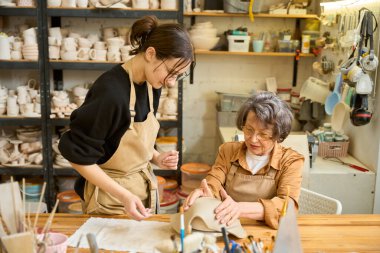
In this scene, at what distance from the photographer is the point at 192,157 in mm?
4445

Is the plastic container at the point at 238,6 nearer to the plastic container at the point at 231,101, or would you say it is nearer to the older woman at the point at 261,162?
the plastic container at the point at 231,101

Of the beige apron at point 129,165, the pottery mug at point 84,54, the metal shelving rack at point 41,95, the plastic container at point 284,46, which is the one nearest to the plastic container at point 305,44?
the plastic container at point 284,46

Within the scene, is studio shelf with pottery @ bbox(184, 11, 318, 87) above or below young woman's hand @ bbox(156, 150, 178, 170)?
above

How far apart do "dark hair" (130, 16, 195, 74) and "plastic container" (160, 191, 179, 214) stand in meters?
2.17

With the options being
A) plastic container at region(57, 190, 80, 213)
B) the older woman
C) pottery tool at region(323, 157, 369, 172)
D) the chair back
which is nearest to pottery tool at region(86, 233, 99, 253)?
the older woman

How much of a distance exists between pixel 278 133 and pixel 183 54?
1.89ft

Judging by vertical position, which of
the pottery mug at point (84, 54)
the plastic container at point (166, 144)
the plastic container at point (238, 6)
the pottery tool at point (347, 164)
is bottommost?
the plastic container at point (166, 144)

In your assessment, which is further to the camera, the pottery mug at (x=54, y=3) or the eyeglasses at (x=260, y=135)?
the pottery mug at (x=54, y=3)

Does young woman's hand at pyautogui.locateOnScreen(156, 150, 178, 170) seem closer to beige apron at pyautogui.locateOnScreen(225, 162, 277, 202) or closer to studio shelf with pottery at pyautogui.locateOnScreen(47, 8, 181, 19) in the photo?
beige apron at pyautogui.locateOnScreen(225, 162, 277, 202)

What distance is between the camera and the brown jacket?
5.68 feet

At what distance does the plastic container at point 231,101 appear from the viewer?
4035 mm

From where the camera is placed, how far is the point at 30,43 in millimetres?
3576

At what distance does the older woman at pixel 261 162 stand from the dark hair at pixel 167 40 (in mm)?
437

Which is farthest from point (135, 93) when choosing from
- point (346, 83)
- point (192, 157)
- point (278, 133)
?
point (192, 157)
